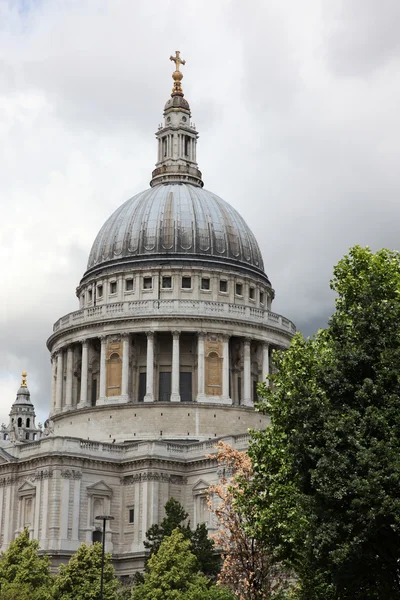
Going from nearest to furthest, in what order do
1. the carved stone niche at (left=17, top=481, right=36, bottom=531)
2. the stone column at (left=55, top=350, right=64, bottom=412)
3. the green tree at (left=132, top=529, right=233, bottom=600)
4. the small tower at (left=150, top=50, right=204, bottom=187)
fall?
1. the green tree at (left=132, top=529, right=233, bottom=600)
2. the carved stone niche at (left=17, top=481, right=36, bottom=531)
3. the stone column at (left=55, top=350, right=64, bottom=412)
4. the small tower at (left=150, top=50, right=204, bottom=187)

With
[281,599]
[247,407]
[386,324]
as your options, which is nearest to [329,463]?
[386,324]

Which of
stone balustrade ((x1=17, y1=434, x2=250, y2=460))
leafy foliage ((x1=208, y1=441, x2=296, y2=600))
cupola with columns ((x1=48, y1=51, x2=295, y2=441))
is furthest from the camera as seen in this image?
cupola with columns ((x1=48, y1=51, x2=295, y2=441))

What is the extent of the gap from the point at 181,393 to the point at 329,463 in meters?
57.9

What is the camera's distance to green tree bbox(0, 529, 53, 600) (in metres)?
65.8

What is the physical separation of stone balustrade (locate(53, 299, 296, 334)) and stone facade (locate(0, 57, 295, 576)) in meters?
0.11

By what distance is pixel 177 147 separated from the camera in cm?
11025

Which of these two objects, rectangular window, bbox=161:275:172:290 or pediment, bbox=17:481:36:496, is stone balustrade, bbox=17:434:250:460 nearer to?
pediment, bbox=17:481:36:496

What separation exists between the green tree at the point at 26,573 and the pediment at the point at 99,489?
43.4 feet

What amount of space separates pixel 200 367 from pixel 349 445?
2228 inches

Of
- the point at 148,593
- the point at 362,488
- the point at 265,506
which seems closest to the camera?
the point at 362,488

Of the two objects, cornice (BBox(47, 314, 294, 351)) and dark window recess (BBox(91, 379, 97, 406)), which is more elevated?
cornice (BBox(47, 314, 294, 351))

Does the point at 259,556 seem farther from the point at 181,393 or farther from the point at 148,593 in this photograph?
the point at 181,393

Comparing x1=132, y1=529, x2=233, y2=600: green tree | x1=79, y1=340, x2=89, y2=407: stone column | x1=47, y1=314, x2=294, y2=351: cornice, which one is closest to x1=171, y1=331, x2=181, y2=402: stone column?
x1=47, y1=314, x2=294, y2=351: cornice

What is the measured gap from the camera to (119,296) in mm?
101812
